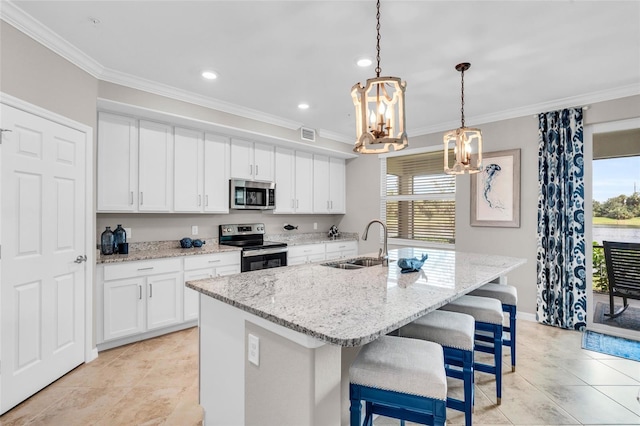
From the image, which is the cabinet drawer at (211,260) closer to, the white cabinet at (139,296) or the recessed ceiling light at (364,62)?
the white cabinet at (139,296)

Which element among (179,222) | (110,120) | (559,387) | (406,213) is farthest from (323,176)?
(559,387)

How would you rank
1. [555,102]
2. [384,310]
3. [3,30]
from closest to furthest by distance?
[384,310] < [3,30] < [555,102]

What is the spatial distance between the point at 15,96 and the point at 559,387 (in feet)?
14.5

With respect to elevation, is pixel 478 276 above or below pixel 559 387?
above

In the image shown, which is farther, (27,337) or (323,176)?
(323,176)

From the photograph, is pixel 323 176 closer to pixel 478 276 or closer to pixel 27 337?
pixel 478 276

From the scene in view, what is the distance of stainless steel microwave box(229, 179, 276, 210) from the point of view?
4.29m

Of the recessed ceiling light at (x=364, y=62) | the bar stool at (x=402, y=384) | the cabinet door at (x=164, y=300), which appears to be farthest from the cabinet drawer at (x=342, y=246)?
the bar stool at (x=402, y=384)

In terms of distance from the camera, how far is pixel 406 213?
529 cm

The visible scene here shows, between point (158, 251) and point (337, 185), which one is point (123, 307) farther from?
point (337, 185)

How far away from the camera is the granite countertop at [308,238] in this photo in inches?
203

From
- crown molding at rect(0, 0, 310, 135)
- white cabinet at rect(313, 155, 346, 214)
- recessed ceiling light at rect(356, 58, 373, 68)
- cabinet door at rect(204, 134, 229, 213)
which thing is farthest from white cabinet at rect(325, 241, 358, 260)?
recessed ceiling light at rect(356, 58, 373, 68)

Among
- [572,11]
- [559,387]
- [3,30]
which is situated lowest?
[559,387]

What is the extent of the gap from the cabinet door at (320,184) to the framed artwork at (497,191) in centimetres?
233
